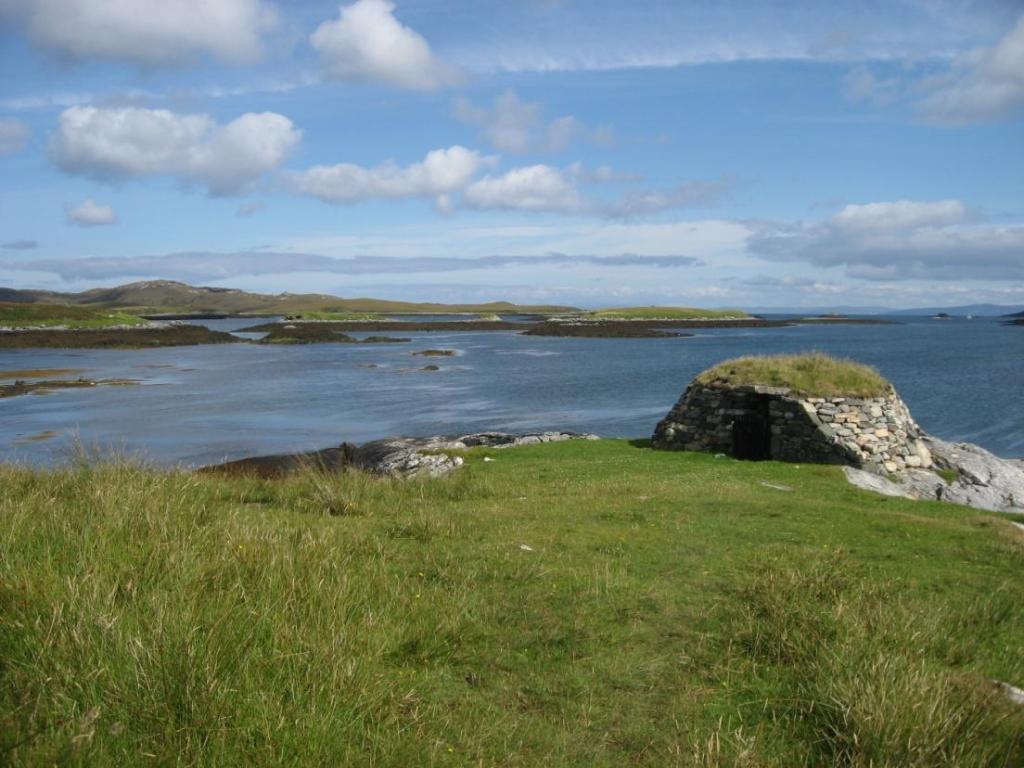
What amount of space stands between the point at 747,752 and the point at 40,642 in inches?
186

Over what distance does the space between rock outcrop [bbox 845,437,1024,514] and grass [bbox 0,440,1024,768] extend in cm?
1016

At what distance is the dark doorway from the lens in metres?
26.0

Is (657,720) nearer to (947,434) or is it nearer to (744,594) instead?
(744,594)

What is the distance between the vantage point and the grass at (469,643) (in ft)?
16.7

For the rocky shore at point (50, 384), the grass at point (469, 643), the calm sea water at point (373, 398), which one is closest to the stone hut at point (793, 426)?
the calm sea water at point (373, 398)

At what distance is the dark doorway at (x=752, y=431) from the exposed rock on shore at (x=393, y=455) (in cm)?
577

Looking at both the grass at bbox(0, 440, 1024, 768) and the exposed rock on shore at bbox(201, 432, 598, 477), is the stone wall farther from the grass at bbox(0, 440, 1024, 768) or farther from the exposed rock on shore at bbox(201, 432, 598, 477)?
the grass at bbox(0, 440, 1024, 768)

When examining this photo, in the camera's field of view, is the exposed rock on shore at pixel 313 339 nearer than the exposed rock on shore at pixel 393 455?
No

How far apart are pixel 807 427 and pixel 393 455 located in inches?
586

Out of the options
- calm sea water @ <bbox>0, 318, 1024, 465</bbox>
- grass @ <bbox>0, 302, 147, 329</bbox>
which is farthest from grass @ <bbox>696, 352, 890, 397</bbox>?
grass @ <bbox>0, 302, 147, 329</bbox>

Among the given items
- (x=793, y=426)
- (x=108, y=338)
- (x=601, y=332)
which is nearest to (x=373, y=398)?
(x=793, y=426)

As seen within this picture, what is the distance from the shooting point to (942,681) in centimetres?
595

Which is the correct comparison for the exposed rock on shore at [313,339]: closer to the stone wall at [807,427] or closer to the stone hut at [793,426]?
the stone hut at [793,426]

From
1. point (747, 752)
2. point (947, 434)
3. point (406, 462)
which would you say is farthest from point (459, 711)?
point (947, 434)
